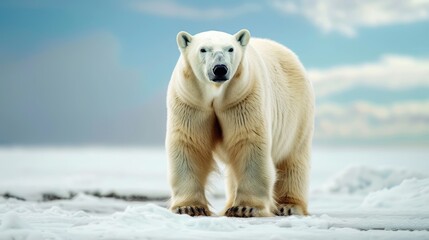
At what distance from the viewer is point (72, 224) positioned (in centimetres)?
440

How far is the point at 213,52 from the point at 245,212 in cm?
132

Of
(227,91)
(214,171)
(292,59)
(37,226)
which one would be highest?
(292,59)

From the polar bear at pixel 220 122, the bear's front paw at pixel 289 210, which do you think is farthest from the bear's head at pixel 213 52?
the bear's front paw at pixel 289 210

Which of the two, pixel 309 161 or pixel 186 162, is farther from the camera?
pixel 309 161

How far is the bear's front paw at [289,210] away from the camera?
6.28 metres

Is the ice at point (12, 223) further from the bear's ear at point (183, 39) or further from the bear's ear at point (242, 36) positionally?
the bear's ear at point (242, 36)

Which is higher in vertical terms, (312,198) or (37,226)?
(312,198)

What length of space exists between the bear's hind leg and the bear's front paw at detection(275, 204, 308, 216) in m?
0.05

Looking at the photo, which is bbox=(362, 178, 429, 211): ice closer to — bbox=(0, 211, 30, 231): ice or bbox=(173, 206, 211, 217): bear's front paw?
bbox=(173, 206, 211, 217): bear's front paw

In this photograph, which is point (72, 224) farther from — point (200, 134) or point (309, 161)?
point (309, 161)

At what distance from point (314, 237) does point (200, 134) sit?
1970 millimetres

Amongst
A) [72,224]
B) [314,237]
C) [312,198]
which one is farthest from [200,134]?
[312,198]

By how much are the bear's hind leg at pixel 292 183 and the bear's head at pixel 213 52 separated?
163cm

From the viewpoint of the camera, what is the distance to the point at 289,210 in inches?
250
